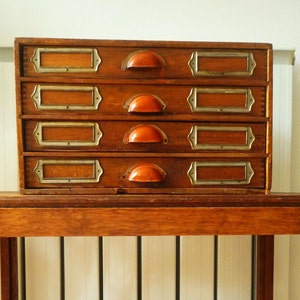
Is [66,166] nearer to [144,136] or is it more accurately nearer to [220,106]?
[144,136]

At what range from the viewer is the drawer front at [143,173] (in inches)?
25.2

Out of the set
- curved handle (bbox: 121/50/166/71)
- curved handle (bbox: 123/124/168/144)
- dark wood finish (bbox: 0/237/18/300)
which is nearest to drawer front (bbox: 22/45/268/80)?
curved handle (bbox: 121/50/166/71)

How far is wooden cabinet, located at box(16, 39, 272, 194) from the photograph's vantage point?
63 cm

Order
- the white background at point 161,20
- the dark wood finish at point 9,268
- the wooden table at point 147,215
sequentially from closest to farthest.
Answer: the wooden table at point 147,215, the dark wood finish at point 9,268, the white background at point 161,20

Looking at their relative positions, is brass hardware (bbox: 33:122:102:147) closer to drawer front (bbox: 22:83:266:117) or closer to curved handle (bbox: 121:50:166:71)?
drawer front (bbox: 22:83:266:117)

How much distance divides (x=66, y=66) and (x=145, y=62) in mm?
155

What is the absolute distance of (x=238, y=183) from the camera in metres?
0.66

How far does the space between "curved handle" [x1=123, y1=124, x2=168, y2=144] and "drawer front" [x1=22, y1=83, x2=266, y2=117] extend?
3cm

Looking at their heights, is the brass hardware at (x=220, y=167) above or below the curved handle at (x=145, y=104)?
below

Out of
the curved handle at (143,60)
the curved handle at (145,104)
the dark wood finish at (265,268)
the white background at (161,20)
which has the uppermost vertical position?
the white background at (161,20)

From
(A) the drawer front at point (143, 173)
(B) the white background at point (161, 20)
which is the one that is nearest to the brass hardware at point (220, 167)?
(A) the drawer front at point (143, 173)

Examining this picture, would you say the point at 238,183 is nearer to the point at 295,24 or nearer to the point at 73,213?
the point at 73,213

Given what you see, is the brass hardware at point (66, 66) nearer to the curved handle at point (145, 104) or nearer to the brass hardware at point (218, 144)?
the curved handle at point (145, 104)

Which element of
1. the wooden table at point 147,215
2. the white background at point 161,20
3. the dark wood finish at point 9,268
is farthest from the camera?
the white background at point 161,20
